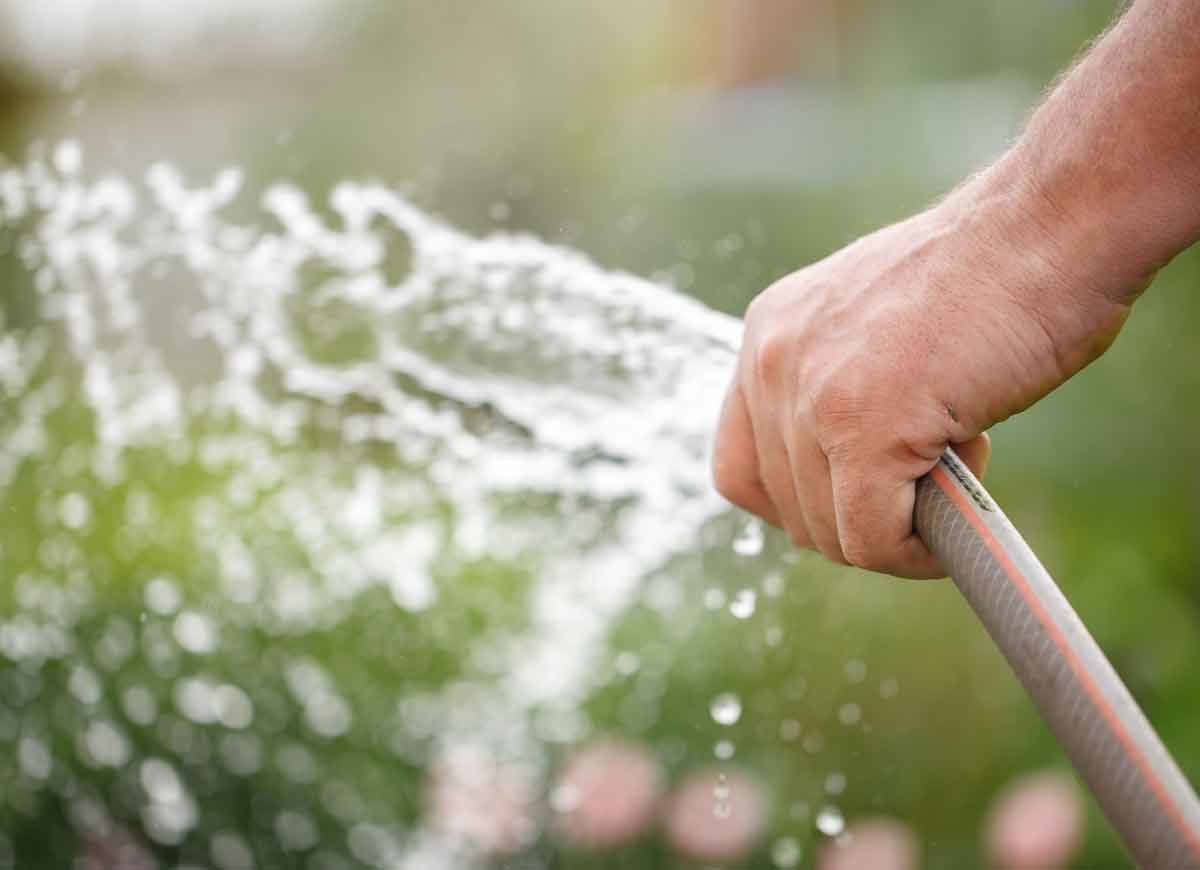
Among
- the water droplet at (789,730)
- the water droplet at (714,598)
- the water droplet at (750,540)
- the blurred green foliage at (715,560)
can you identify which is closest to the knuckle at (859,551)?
the water droplet at (750,540)

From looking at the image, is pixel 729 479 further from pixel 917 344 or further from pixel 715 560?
pixel 715 560

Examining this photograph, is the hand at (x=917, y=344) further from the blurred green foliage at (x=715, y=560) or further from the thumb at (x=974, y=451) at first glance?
the blurred green foliage at (x=715, y=560)

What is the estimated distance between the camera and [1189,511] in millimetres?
2871

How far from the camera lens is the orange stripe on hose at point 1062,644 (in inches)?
27.0

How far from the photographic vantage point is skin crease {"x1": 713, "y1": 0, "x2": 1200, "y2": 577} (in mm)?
835

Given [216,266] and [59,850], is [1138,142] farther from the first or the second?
[59,850]

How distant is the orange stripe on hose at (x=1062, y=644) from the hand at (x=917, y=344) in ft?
0.13

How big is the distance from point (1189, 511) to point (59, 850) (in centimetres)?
245

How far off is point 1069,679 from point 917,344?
9.5 inches

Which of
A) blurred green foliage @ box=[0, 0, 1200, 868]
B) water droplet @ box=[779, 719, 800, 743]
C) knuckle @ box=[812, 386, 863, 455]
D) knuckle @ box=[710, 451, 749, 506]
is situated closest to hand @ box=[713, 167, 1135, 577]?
knuckle @ box=[812, 386, 863, 455]

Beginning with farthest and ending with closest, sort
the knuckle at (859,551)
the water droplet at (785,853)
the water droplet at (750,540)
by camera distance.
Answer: the water droplet at (785,853) → the water droplet at (750,540) → the knuckle at (859,551)

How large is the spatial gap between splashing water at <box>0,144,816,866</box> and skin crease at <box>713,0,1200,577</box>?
1.07 meters

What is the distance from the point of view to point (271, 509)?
2.81m

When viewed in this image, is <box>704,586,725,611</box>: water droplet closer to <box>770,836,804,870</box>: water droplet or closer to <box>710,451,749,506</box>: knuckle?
<box>770,836,804,870</box>: water droplet
